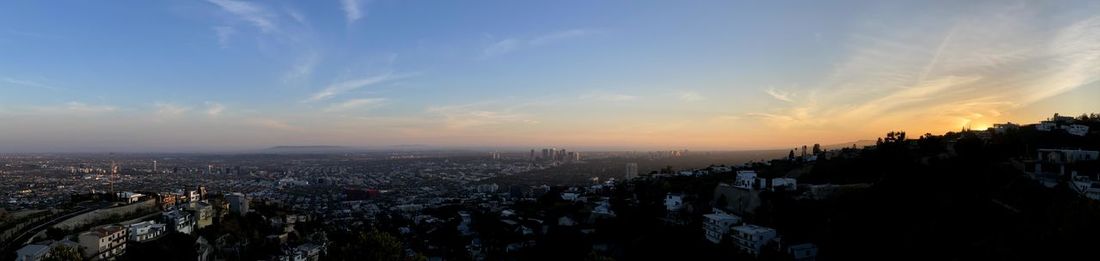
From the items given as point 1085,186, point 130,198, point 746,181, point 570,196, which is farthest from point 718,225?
point 130,198

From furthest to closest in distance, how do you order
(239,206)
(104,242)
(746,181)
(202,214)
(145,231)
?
1. (239,206)
2. (746,181)
3. (202,214)
4. (145,231)
5. (104,242)

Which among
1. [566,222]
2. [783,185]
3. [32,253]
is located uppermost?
[783,185]

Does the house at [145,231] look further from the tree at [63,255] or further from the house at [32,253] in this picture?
the tree at [63,255]

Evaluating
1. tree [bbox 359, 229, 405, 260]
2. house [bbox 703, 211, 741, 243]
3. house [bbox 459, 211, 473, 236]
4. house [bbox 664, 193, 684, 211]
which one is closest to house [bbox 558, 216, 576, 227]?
house [bbox 664, 193, 684, 211]

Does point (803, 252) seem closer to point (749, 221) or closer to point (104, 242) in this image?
point (749, 221)

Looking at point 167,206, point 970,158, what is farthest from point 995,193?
point 167,206

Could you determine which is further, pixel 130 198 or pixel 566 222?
pixel 130 198
